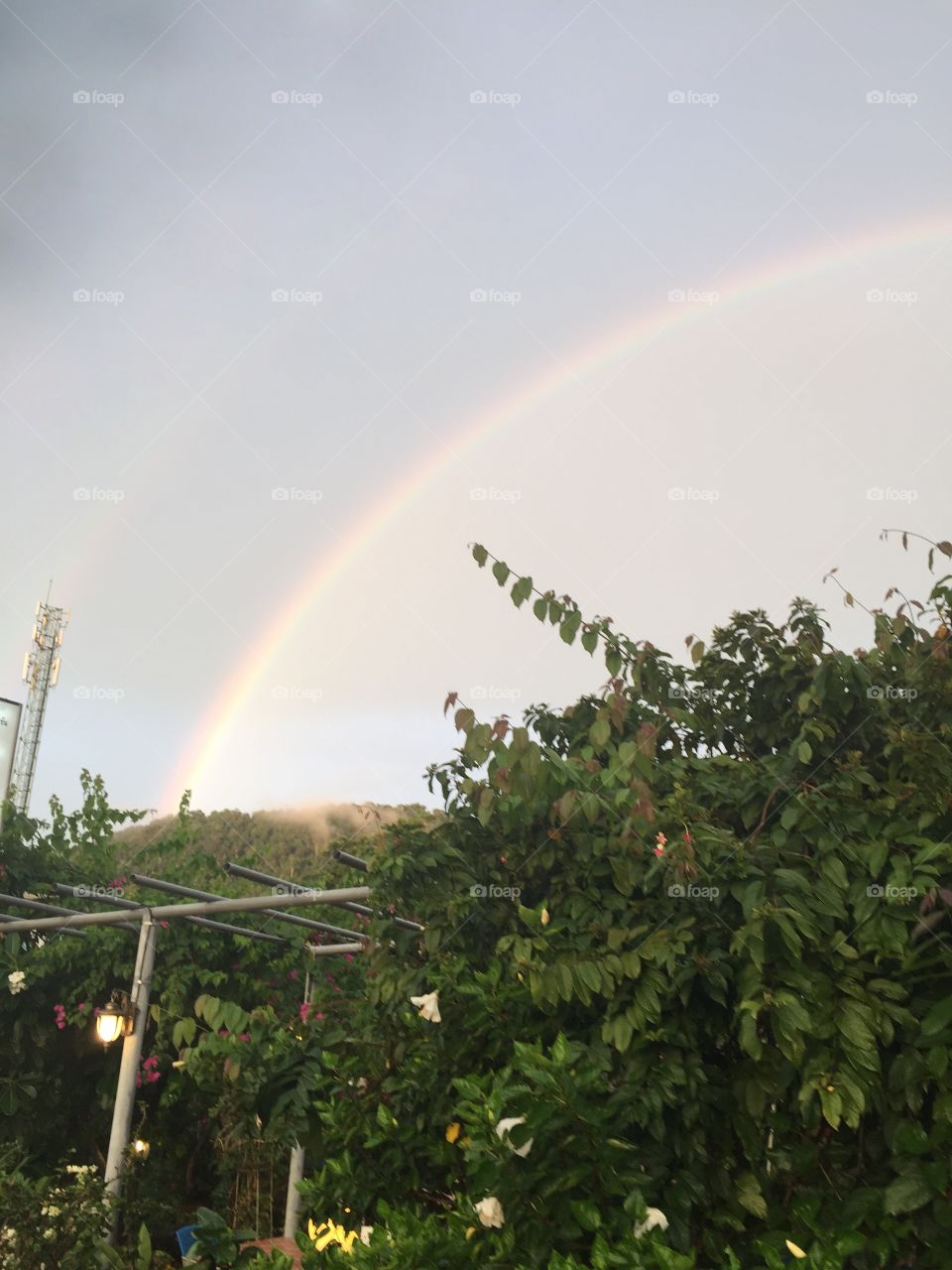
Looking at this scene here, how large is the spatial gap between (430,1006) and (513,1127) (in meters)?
1.11

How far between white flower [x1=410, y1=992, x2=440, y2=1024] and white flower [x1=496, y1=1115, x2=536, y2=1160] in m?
1.03

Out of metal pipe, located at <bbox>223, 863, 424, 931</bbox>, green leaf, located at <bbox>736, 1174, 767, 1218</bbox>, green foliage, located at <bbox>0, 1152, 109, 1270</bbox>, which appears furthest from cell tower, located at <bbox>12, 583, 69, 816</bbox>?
green leaf, located at <bbox>736, 1174, 767, 1218</bbox>

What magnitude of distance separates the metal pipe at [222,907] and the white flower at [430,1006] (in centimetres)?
85

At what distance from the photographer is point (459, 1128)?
3.15m

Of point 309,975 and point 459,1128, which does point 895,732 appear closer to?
point 459,1128

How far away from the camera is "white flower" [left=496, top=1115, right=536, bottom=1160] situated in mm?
2322

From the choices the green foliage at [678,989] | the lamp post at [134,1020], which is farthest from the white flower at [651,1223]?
the lamp post at [134,1020]

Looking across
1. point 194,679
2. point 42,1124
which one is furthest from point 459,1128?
point 194,679

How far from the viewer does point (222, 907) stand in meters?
6.34

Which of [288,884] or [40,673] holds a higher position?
[40,673]

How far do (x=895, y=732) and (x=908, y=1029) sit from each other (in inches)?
35.9

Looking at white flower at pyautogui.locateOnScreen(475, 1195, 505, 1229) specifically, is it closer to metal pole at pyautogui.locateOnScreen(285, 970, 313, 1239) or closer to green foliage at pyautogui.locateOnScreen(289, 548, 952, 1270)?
green foliage at pyautogui.locateOnScreen(289, 548, 952, 1270)

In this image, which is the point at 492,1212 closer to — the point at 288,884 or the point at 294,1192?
the point at 288,884

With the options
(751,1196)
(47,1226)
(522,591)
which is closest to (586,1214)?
(751,1196)
